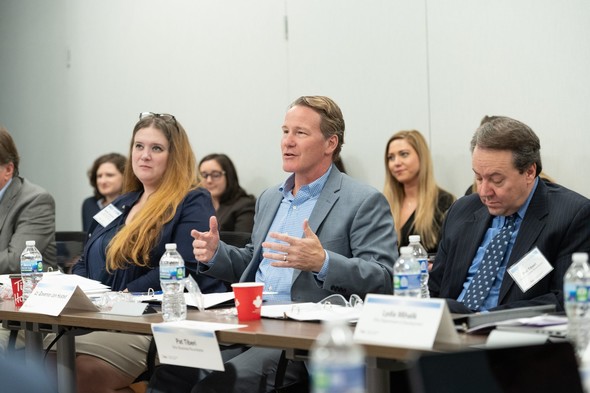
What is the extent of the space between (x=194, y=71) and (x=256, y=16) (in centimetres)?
78

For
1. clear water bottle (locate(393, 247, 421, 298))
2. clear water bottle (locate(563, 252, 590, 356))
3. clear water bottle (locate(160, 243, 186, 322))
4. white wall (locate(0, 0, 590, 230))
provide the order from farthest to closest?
1. white wall (locate(0, 0, 590, 230))
2. clear water bottle (locate(160, 243, 186, 322))
3. clear water bottle (locate(393, 247, 421, 298))
4. clear water bottle (locate(563, 252, 590, 356))

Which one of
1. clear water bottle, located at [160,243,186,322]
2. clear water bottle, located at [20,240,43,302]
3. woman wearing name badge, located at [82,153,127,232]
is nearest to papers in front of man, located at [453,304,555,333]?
clear water bottle, located at [160,243,186,322]

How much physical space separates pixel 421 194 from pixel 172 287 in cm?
293

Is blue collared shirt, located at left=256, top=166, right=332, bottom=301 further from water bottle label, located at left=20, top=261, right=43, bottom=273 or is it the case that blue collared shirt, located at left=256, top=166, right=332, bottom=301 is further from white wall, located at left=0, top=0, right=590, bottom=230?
white wall, located at left=0, top=0, right=590, bottom=230

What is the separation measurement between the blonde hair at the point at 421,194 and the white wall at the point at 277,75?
7.4 inches

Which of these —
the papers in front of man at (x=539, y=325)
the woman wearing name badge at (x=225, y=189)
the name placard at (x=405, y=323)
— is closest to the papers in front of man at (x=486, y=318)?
the papers in front of man at (x=539, y=325)

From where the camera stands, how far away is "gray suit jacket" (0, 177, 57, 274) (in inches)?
172

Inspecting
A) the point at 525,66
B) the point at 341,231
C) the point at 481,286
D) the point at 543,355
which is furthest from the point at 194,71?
the point at 543,355

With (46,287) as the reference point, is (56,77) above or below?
above

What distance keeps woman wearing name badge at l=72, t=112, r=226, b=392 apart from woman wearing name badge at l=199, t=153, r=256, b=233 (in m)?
2.33

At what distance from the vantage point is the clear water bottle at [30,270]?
3.33 m

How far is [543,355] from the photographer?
4.49 ft

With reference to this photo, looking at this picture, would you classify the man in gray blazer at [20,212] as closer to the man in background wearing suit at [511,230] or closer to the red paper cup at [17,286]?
the red paper cup at [17,286]

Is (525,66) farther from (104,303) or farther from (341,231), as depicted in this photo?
(104,303)
